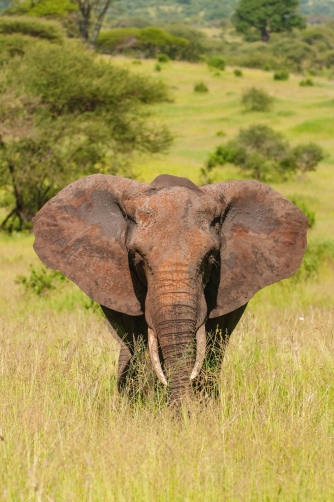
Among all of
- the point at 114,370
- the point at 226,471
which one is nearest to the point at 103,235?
the point at 114,370

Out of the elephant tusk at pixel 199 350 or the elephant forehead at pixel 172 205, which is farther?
the elephant forehead at pixel 172 205

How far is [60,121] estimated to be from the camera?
22.0 meters

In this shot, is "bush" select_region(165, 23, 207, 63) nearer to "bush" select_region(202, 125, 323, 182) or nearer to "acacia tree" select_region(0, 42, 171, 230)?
"bush" select_region(202, 125, 323, 182)

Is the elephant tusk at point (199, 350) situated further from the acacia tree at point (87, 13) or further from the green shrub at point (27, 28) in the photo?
the acacia tree at point (87, 13)

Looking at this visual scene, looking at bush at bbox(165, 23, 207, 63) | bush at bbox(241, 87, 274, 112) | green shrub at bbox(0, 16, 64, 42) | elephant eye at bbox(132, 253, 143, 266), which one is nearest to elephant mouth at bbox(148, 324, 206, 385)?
elephant eye at bbox(132, 253, 143, 266)

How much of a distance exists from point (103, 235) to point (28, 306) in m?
5.51

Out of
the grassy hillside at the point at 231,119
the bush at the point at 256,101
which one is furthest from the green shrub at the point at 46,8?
the bush at the point at 256,101

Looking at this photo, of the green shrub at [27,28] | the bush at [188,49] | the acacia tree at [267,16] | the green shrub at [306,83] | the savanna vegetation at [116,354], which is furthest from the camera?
the acacia tree at [267,16]

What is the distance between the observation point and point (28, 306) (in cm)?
1098

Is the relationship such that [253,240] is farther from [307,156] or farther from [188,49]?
[188,49]

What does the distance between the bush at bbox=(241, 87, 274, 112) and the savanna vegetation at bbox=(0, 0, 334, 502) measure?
417 inches

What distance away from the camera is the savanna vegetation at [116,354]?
159 inches

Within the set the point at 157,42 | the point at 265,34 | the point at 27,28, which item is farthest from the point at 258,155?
the point at 265,34

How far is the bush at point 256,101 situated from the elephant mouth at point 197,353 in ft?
124
